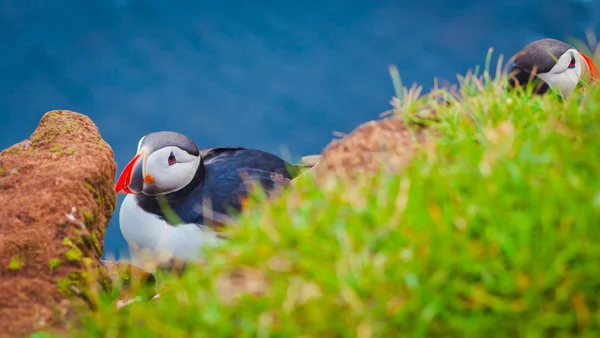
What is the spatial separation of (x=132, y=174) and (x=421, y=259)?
239 centimetres

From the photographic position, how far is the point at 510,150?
2.45 metres

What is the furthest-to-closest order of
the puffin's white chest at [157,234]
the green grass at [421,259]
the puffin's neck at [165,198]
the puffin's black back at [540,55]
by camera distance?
the puffin's black back at [540,55] < the puffin's neck at [165,198] < the puffin's white chest at [157,234] < the green grass at [421,259]

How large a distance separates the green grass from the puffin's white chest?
1.39m

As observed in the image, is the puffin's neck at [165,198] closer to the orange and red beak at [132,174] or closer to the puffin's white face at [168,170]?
the puffin's white face at [168,170]

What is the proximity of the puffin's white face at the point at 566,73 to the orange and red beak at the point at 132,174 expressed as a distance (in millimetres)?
2528

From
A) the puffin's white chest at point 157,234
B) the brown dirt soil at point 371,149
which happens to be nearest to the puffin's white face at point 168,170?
the puffin's white chest at point 157,234

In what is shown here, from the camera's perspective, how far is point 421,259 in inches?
82.1

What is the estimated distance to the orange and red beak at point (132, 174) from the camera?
4.04m

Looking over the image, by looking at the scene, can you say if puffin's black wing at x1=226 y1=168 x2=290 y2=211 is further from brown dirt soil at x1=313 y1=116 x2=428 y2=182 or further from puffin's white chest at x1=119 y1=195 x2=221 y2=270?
brown dirt soil at x1=313 y1=116 x2=428 y2=182

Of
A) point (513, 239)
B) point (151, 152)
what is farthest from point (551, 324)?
point (151, 152)

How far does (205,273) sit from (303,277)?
401 mm

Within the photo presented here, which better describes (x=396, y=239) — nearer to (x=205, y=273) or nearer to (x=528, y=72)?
(x=205, y=273)

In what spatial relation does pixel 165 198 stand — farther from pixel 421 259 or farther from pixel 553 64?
pixel 553 64

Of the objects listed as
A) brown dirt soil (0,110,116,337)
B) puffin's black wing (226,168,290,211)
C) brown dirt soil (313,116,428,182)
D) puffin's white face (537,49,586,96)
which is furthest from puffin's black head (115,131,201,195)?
puffin's white face (537,49,586,96)
